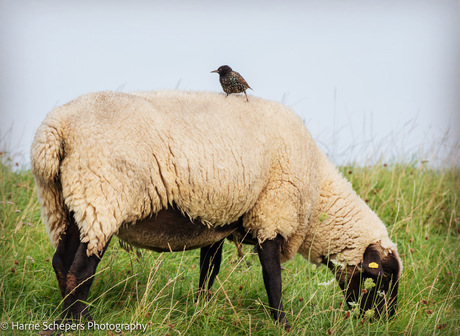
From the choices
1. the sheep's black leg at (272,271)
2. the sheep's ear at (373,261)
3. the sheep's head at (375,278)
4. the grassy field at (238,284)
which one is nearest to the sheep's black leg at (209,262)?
the grassy field at (238,284)

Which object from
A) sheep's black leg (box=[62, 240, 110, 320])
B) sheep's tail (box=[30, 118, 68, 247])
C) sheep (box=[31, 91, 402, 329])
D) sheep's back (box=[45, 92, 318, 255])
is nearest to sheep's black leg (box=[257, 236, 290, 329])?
sheep (box=[31, 91, 402, 329])

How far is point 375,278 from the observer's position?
4422mm

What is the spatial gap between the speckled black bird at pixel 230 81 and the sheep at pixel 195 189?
0.14 metres

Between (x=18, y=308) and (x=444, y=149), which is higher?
(x=444, y=149)

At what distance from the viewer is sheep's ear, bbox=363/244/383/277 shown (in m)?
4.34

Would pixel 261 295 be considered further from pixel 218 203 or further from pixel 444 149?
pixel 444 149

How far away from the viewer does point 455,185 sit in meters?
6.75

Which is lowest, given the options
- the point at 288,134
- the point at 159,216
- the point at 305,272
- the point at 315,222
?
the point at 305,272

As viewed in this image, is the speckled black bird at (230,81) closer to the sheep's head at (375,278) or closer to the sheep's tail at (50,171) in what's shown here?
the sheep's tail at (50,171)

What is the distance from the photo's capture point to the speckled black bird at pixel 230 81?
410 cm

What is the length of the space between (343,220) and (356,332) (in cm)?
104

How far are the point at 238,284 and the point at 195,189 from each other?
4.65ft

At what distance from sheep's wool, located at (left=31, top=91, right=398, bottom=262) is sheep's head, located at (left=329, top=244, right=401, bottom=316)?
0.11 m

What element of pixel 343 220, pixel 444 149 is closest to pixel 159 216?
pixel 343 220
